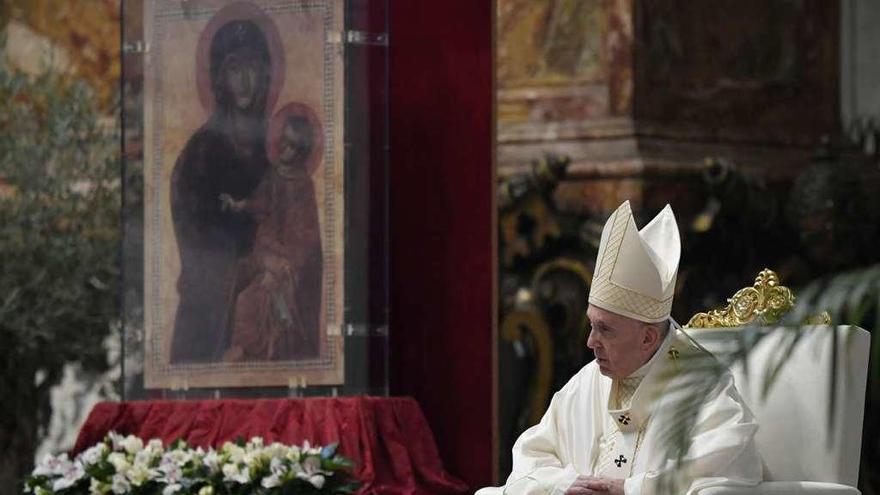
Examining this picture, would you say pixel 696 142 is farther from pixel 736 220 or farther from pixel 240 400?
pixel 240 400

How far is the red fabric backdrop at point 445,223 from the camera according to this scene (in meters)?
7.62

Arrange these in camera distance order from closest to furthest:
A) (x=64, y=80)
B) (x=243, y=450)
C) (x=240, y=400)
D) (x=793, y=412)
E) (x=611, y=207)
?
(x=793, y=412) < (x=243, y=450) < (x=240, y=400) < (x=611, y=207) < (x=64, y=80)

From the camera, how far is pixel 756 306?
4.94m

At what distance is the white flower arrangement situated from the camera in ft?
21.2

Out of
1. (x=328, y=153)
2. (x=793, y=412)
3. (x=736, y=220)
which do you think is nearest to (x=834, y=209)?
(x=736, y=220)

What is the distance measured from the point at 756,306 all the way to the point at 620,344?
1.67 feet

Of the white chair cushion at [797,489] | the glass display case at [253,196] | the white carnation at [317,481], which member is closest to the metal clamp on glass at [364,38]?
the glass display case at [253,196]

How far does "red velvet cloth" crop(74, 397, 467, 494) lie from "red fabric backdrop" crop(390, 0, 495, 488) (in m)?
0.50

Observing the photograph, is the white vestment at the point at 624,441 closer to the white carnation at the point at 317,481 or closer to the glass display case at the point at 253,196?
the white carnation at the point at 317,481

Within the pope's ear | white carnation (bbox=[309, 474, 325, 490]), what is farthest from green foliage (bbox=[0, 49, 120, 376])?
the pope's ear

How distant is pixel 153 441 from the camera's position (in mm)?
6676

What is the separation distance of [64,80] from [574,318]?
3.31 meters

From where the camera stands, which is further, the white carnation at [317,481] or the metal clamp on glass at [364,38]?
the metal clamp on glass at [364,38]

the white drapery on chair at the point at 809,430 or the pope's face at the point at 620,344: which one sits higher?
the pope's face at the point at 620,344
